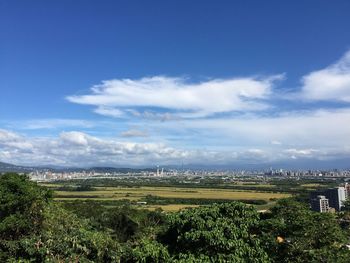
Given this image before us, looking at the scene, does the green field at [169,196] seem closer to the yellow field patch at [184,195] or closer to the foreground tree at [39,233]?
the yellow field patch at [184,195]

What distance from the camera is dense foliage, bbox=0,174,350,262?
17.3 m

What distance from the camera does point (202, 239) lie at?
17.5 meters

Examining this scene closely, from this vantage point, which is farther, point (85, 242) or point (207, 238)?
point (85, 242)

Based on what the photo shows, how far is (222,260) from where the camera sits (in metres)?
16.5

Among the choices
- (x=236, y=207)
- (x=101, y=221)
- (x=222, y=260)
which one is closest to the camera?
(x=222, y=260)

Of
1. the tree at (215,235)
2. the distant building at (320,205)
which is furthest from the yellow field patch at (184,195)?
the tree at (215,235)

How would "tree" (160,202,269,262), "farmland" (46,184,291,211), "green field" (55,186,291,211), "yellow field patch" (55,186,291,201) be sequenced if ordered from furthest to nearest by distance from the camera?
"yellow field patch" (55,186,291,201) → "green field" (55,186,291,211) → "farmland" (46,184,291,211) → "tree" (160,202,269,262)

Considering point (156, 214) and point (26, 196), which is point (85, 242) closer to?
point (26, 196)

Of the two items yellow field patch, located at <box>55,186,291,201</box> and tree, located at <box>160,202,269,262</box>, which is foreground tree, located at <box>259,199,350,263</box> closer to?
tree, located at <box>160,202,269,262</box>

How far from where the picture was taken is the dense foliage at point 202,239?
17312mm

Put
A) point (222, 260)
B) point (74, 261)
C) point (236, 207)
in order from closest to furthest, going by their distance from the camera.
Answer: point (222, 260) < point (74, 261) < point (236, 207)

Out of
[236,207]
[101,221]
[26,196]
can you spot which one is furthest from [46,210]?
[101,221]

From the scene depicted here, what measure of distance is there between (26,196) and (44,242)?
23.2ft

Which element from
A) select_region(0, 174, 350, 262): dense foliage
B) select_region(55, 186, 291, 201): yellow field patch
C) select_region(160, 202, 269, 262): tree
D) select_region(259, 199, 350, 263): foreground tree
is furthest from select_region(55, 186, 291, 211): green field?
select_region(160, 202, 269, 262): tree
